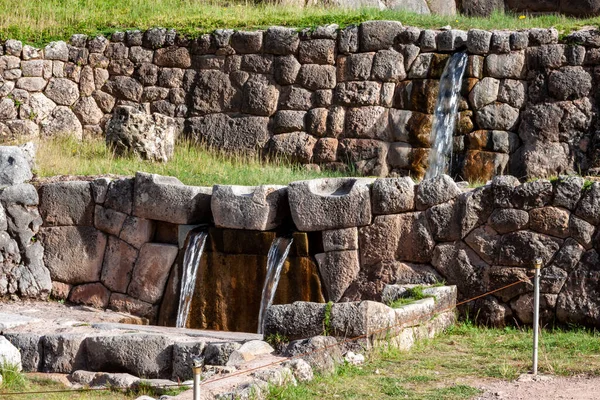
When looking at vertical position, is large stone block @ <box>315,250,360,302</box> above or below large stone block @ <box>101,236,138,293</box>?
above

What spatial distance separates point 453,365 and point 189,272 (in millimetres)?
4335

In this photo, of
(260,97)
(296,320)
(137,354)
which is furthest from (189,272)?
(260,97)

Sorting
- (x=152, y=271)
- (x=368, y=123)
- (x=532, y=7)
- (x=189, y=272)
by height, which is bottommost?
(x=152, y=271)

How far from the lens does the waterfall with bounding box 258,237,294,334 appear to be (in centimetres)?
1123

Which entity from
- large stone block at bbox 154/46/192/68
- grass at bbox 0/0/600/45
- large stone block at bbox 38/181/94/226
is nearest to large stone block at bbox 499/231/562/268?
large stone block at bbox 38/181/94/226

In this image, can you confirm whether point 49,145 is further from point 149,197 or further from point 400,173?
point 400,173

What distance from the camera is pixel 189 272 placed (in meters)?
11.9

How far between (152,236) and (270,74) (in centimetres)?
427

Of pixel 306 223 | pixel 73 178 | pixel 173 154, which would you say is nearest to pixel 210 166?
pixel 173 154

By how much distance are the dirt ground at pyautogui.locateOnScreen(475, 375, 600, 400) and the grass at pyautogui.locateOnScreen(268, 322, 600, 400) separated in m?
0.13

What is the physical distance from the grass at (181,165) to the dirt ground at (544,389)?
18.5 feet

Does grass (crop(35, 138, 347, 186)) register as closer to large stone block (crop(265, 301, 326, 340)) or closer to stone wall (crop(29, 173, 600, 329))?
stone wall (crop(29, 173, 600, 329))

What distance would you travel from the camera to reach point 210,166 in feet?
47.0

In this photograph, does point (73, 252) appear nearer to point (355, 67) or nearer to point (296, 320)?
point (296, 320)
